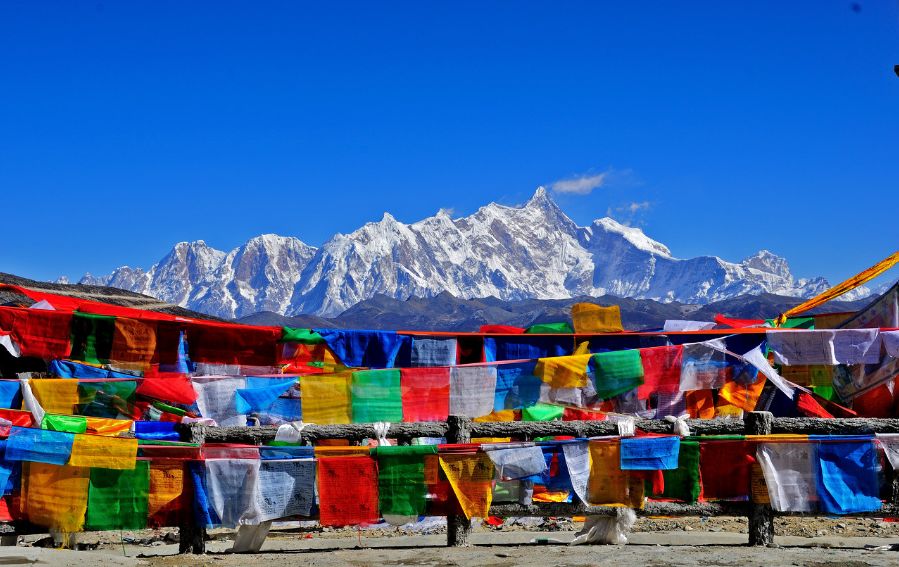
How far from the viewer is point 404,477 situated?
12.7 m

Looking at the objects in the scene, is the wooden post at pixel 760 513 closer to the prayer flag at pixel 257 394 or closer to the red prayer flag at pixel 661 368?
the red prayer flag at pixel 661 368

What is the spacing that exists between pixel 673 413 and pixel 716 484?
4.70m

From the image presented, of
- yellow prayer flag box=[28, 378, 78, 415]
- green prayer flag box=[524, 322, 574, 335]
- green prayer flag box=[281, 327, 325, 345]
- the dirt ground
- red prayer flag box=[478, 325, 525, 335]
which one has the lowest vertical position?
the dirt ground

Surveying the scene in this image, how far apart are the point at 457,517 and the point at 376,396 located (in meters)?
3.58

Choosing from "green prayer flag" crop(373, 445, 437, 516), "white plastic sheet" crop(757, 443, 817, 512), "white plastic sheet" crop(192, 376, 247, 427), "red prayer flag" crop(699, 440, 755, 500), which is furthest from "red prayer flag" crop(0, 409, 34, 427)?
"white plastic sheet" crop(757, 443, 817, 512)

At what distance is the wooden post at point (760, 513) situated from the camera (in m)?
12.8

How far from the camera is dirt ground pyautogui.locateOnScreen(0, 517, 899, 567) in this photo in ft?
37.8

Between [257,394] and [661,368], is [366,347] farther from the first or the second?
[661,368]

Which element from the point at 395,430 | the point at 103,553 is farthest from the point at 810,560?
the point at 103,553

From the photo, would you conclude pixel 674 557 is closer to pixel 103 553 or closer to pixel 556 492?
pixel 556 492

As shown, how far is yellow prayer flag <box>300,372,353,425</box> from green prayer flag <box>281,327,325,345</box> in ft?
4.93

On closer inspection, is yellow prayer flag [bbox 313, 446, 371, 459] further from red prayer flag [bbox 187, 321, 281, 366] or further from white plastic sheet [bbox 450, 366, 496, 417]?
red prayer flag [bbox 187, 321, 281, 366]

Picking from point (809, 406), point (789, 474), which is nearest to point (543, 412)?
point (809, 406)

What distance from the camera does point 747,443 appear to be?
1288 cm
